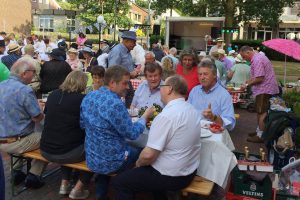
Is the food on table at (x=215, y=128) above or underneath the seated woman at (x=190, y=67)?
underneath

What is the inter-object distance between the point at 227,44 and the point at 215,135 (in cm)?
1405

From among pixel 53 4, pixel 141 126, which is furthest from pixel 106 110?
pixel 53 4

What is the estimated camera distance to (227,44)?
16859mm

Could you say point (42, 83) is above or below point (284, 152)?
above

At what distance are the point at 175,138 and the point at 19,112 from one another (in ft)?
6.18

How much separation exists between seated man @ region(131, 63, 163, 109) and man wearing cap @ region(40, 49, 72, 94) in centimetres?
264

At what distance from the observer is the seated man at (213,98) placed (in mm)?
3857

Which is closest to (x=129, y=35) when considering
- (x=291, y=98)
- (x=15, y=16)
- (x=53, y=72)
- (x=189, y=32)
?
(x=53, y=72)

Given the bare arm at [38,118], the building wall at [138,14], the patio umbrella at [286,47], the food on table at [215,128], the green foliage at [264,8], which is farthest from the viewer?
the building wall at [138,14]

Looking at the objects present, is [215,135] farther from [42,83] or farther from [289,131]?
[42,83]

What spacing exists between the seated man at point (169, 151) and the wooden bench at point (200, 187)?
0.06 metres

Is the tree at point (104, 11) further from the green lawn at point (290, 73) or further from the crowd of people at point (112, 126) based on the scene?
the crowd of people at point (112, 126)

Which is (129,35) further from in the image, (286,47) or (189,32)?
(189,32)

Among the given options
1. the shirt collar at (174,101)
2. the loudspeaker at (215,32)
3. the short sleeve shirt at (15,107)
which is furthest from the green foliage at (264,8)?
the shirt collar at (174,101)
